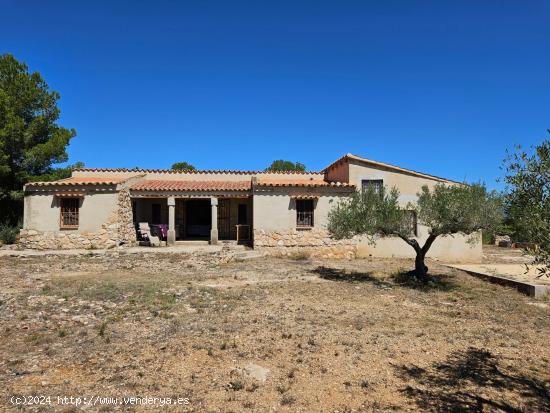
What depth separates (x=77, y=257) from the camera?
14.4 meters

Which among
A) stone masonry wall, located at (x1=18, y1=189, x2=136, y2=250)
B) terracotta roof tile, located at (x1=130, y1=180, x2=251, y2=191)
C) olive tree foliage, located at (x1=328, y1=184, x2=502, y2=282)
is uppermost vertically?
terracotta roof tile, located at (x1=130, y1=180, x2=251, y2=191)

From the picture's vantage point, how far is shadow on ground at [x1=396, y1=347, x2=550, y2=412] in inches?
163

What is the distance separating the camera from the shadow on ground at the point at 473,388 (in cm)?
414

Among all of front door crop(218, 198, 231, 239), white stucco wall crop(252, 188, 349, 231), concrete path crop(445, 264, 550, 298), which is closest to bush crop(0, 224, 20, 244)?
front door crop(218, 198, 231, 239)

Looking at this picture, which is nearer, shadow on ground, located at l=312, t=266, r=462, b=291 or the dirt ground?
the dirt ground

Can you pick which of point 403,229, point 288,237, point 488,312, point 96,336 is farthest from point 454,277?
point 96,336

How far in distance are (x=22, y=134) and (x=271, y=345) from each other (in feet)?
66.9

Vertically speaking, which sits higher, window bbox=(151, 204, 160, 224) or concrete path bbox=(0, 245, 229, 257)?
window bbox=(151, 204, 160, 224)

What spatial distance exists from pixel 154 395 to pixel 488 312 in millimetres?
7296

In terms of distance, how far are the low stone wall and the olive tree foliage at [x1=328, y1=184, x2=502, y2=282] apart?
4.84 m

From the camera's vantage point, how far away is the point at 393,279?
1184 centimetres

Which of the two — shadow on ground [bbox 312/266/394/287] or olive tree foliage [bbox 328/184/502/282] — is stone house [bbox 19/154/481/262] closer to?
shadow on ground [bbox 312/266/394/287]

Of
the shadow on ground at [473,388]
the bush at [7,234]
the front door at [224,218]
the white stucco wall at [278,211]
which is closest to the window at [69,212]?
the bush at [7,234]

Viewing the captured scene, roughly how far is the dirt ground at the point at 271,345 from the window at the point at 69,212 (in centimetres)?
637
